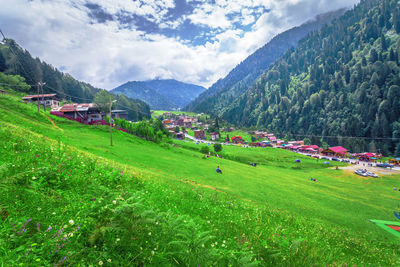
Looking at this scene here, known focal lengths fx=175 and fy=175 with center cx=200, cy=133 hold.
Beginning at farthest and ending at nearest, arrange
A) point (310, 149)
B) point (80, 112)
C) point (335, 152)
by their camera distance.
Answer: point (310, 149) → point (335, 152) → point (80, 112)

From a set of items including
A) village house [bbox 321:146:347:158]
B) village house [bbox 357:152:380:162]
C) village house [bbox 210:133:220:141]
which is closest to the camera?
village house [bbox 357:152:380:162]

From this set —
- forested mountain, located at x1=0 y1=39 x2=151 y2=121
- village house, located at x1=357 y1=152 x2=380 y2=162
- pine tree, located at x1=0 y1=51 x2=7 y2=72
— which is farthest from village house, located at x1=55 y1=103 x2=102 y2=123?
village house, located at x1=357 y1=152 x2=380 y2=162

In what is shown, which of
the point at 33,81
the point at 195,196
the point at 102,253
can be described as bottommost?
the point at 195,196

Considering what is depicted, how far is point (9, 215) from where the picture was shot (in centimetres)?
329

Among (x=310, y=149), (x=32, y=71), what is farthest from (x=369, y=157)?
(x=32, y=71)

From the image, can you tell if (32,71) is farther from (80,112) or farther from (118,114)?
(80,112)

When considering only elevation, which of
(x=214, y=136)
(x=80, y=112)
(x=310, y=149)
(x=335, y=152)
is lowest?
(x=310, y=149)

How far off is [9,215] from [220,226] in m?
6.37

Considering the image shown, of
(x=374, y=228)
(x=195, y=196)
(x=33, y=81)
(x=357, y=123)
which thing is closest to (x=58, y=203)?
(x=195, y=196)

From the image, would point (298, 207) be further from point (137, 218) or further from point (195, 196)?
point (137, 218)

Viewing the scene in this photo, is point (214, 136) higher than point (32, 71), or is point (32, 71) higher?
point (32, 71)

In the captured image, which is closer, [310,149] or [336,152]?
[336,152]

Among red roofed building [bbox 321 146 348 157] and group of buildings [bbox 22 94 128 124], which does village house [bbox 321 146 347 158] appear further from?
group of buildings [bbox 22 94 128 124]

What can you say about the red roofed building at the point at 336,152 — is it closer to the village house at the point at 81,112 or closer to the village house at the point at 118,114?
the village house at the point at 81,112
